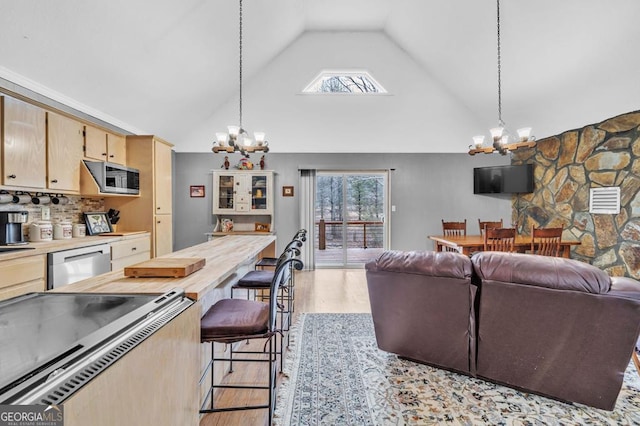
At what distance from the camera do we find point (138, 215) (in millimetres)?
4168

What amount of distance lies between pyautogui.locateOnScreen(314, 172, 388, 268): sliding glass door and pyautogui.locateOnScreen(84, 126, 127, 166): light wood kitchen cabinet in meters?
3.22

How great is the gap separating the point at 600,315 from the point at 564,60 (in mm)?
3482

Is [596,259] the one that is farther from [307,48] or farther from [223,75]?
Result: [223,75]

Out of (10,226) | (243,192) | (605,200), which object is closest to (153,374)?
(10,226)

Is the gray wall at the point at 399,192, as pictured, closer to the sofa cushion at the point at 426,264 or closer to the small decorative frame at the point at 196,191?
the small decorative frame at the point at 196,191

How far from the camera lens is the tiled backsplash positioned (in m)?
2.98

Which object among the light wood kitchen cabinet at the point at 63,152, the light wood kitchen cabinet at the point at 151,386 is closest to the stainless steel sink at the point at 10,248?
the light wood kitchen cabinet at the point at 63,152

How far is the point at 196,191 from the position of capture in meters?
5.84

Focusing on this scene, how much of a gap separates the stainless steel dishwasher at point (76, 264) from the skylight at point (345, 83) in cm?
425

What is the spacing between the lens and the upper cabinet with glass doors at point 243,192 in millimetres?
5586

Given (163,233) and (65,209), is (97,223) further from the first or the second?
(163,233)

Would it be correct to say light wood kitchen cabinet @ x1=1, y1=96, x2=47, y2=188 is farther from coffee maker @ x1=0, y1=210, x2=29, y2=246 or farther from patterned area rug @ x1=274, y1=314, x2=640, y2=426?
patterned area rug @ x1=274, y1=314, x2=640, y2=426

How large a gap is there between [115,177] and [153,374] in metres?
3.39

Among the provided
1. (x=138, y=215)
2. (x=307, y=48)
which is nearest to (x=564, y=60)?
(x=307, y=48)
